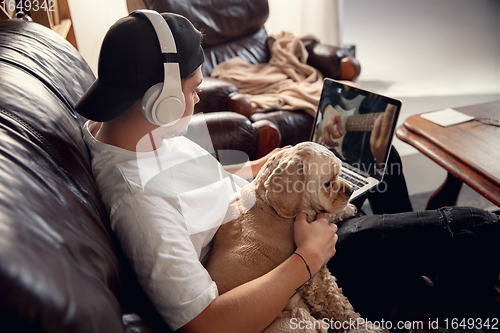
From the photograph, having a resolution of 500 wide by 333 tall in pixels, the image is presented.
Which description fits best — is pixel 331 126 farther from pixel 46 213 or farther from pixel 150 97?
pixel 46 213

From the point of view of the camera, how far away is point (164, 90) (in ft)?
2.62

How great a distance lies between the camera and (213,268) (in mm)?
887

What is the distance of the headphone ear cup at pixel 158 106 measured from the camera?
0.79 metres

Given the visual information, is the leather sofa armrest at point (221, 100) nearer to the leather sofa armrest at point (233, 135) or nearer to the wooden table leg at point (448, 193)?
the leather sofa armrest at point (233, 135)

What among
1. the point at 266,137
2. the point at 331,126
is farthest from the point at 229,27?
the point at 331,126

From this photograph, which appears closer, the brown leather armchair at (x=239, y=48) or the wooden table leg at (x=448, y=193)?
the wooden table leg at (x=448, y=193)

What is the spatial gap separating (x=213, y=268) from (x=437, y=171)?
2.35m

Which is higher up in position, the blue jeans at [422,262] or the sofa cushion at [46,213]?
the sofa cushion at [46,213]

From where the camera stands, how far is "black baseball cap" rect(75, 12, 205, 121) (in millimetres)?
755

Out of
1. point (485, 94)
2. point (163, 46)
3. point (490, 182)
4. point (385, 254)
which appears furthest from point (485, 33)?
point (163, 46)

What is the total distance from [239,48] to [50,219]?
2.65 m

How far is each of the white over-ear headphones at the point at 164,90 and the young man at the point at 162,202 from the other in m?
0.01

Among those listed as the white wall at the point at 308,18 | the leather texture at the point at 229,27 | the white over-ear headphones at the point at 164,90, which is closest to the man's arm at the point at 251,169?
the white over-ear headphones at the point at 164,90

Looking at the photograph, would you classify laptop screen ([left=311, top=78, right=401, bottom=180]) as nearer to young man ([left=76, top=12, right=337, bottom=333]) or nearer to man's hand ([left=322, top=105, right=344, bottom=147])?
man's hand ([left=322, top=105, right=344, bottom=147])
